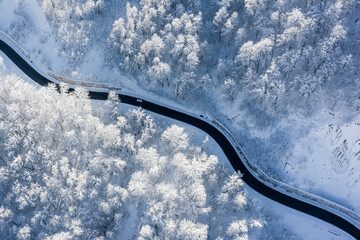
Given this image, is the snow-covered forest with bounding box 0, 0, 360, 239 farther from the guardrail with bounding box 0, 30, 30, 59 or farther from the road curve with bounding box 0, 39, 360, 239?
the guardrail with bounding box 0, 30, 30, 59

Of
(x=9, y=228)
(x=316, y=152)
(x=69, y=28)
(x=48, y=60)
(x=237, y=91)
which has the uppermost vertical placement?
(x=69, y=28)

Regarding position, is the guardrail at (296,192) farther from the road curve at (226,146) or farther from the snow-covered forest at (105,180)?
the snow-covered forest at (105,180)

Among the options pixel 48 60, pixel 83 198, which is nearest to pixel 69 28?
pixel 48 60

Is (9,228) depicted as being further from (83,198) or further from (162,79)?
(162,79)

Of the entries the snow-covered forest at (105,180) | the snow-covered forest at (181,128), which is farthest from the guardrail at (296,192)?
the snow-covered forest at (105,180)

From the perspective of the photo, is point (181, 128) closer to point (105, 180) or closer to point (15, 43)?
point (105, 180)

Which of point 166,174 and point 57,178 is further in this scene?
point 166,174

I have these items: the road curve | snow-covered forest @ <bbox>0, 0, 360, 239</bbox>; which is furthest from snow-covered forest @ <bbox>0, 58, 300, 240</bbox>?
the road curve
